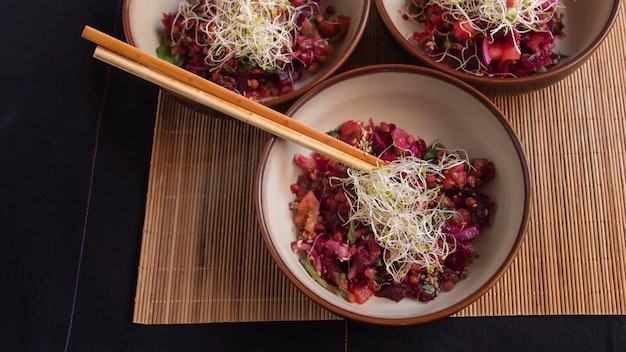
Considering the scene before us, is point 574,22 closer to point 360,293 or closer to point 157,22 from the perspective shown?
point 360,293

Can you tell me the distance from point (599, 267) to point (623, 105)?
65cm

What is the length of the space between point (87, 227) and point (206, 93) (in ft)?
2.81

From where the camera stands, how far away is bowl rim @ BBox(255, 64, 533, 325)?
1.55 metres

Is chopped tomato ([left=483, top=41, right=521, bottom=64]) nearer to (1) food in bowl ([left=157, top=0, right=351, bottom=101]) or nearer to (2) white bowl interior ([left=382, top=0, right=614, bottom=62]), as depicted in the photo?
(2) white bowl interior ([left=382, top=0, right=614, bottom=62])

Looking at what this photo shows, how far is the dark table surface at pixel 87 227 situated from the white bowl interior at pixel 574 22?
1027mm

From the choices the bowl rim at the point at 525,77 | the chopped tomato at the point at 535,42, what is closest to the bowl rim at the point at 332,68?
the bowl rim at the point at 525,77

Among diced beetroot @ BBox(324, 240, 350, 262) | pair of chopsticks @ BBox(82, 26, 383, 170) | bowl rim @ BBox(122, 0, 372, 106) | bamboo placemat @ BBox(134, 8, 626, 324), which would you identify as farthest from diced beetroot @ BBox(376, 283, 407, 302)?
bowl rim @ BBox(122, 0, 372, 106)

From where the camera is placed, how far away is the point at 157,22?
2172 millimetres

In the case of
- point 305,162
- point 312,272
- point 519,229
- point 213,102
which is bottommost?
point 312,272

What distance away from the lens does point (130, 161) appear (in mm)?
2182

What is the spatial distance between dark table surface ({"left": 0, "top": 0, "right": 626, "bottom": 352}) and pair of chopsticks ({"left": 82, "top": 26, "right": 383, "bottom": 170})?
1.84 ft

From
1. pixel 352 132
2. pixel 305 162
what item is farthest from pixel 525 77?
pixel 305 162

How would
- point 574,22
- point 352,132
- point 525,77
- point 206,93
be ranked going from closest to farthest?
1. point 206,93
2. point 525,77
3. point 352,132
4. point 574,22

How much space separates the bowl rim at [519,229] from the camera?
1.55 metres
